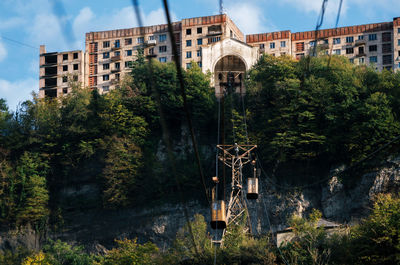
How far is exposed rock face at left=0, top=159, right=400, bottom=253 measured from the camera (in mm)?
59500

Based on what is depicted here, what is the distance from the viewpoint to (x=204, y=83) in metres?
73.9

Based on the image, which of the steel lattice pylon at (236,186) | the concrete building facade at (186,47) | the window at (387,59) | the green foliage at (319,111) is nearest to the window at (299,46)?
the concrete building facade at (186,47)

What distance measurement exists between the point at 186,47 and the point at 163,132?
2488 centimetres

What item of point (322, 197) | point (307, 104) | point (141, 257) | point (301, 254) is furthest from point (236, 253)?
point (307, 104)

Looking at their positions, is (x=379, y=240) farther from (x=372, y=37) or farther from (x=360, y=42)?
(x=372, y=37)

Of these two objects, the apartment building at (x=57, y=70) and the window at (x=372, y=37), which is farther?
the apartment building at (x=57, y=70)

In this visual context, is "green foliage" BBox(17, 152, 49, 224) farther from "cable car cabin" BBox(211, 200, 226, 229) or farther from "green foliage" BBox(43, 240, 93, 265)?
"cable car cabin" BBox(211, 200, 226, 229)

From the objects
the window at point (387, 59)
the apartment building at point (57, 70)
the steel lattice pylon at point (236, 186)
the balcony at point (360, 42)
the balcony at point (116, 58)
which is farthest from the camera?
the apartment building at point (57, 70)

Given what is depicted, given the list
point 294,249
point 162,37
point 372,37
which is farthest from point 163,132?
point 372,37

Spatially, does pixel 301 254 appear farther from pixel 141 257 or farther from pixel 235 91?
pixel 235 91

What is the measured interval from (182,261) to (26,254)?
2086 centimetres

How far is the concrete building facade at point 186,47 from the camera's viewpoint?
91.1m

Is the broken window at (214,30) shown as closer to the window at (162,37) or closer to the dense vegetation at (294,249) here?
the window at (162,37)

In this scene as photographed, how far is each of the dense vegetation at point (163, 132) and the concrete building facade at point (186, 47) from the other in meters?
11.4
